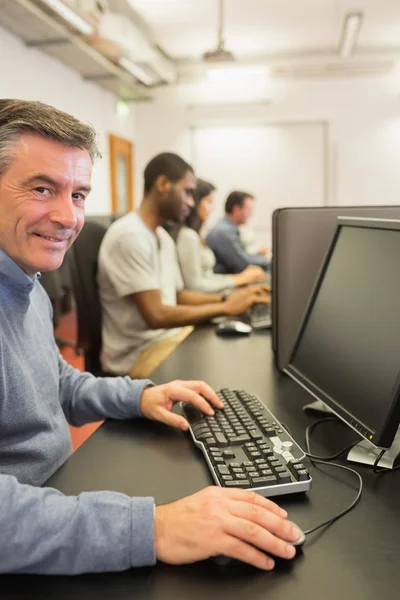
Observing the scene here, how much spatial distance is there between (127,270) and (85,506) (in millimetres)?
1411

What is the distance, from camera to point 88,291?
6.51ft

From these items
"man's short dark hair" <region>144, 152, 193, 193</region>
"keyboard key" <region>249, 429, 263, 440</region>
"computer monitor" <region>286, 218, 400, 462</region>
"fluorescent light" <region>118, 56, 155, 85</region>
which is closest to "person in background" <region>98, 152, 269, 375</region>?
"man's short dark hair" <region>144, 152, 193, 193</region>

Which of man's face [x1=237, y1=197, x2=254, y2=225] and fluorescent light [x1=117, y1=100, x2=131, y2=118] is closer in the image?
man's face [x1=237, y1=197, x2=254, y2=225]

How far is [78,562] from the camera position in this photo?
0.55 meters

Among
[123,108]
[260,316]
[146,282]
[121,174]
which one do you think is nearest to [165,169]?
[146,282]

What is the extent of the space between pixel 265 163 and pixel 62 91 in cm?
254

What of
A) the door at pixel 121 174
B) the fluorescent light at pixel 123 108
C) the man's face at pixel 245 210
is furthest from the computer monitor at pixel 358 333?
the fluorescent light at pixel 123 108

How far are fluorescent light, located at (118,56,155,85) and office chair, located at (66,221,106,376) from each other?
2704 millimetres

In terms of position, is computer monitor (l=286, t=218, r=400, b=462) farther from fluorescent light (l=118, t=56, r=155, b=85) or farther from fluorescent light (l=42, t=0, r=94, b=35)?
fluorescent light (l=118, t=56, r=155, b=85)

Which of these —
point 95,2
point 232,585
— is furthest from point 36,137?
point 95,2

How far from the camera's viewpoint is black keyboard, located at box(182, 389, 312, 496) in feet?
2.20

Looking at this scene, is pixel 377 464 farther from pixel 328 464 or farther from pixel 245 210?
pixel 245 210

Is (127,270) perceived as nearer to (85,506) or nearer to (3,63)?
(85,506)

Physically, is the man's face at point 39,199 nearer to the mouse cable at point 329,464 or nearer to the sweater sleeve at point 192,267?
the mouse cable at point 329,464
